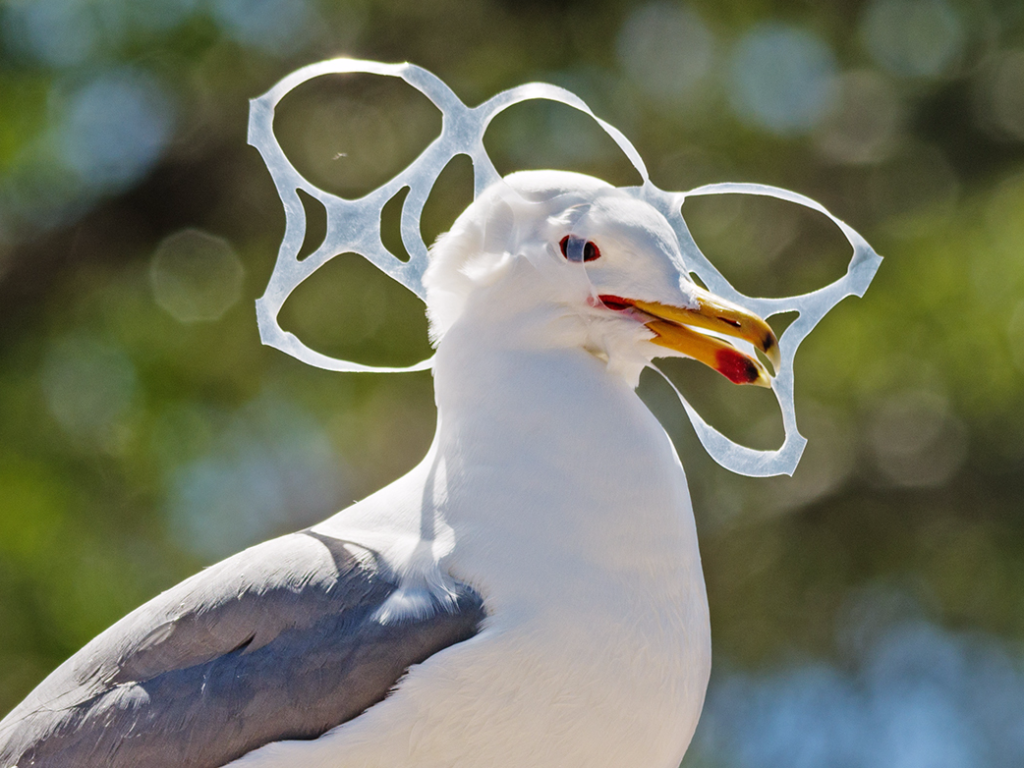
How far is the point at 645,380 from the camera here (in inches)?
143

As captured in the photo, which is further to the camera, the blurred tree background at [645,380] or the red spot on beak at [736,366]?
the blurred tree background at [645,380]

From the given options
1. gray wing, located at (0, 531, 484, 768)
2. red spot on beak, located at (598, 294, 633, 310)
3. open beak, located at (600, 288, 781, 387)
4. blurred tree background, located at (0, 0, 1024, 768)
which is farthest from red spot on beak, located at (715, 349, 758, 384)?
blurred tree background, located at (0, 0, 1024, 768)

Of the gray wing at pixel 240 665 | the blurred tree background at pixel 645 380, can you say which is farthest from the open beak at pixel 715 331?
the blurred tree background at pixel 645 380

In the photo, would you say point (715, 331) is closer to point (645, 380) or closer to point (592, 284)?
point (592, 284)

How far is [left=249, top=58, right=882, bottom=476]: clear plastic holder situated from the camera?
146cm

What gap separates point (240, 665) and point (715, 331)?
0.62 meters

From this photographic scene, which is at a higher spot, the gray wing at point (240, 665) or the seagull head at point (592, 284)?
the seagull head at point (592, 284)

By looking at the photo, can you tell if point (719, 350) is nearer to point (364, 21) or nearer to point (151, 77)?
point (364, 21)

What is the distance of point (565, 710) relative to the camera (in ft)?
4.13

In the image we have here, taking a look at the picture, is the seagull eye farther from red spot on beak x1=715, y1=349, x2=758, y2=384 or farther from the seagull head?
red spot on beak x1=715, y1=349, x2=758, y2=384

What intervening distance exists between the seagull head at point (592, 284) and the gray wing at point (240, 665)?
0.33 metres

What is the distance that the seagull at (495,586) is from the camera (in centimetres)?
126

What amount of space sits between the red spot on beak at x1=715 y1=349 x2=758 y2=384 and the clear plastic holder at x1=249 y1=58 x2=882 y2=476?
99 mm

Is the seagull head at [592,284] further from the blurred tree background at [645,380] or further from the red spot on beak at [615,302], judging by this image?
the blurred tree background at [645,380]
